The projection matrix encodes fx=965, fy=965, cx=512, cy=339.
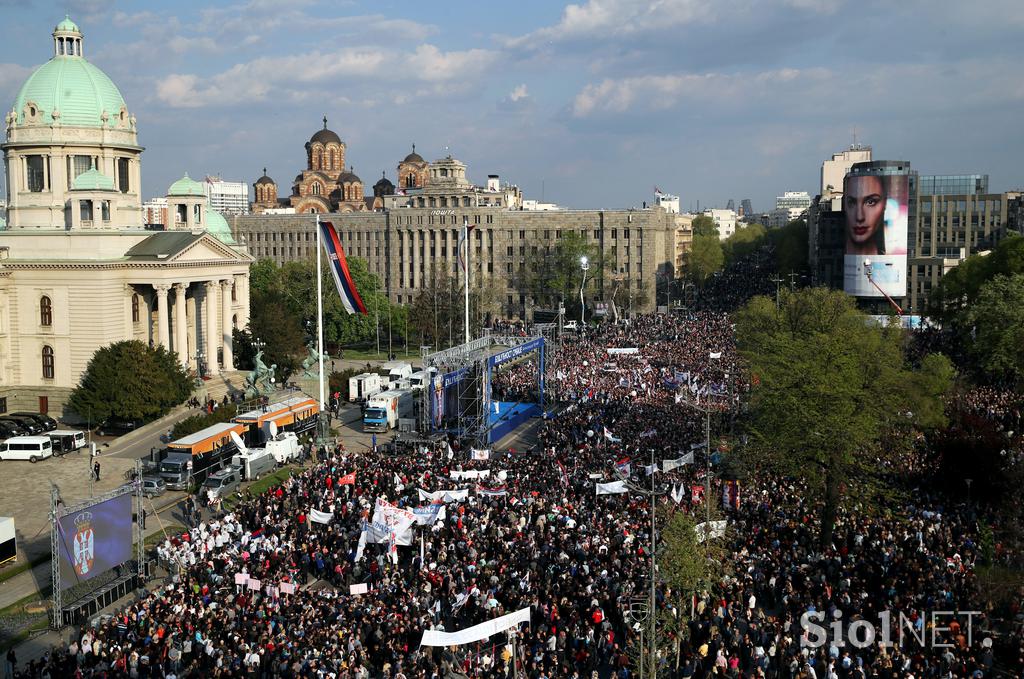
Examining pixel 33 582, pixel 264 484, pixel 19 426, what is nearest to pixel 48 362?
pixel 19 426

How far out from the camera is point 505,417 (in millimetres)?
49938

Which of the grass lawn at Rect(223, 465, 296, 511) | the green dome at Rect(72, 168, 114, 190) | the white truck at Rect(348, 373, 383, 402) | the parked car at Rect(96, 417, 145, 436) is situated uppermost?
the green dome at Rect(72, 168, 114, 190)

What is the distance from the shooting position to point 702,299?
134 m

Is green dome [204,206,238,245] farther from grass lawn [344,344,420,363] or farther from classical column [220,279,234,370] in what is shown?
grass lawn [344,344,420,363]

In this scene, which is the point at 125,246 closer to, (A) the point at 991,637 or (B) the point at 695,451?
(B) the point at 695,451

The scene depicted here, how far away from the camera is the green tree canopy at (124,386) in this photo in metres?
49.3

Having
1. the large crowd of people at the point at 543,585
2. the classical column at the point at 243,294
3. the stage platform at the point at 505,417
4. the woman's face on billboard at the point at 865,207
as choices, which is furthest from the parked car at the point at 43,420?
the woman's face on billboard at the point at 865,207

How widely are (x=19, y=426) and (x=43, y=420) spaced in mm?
1745

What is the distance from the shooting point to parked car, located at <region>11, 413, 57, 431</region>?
51.0 meters

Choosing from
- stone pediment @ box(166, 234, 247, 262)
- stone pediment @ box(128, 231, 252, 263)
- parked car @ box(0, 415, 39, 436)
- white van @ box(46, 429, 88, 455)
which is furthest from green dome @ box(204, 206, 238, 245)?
white van @ box(46, 429, 88, 455)

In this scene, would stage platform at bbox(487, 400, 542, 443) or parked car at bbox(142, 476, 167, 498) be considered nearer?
parked car at bbox(142, 476, 167, 498)

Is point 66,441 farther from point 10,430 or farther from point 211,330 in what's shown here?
point 211,330

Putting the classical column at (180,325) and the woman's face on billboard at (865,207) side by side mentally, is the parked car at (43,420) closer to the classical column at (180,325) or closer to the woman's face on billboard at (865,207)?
the classical column at (180,325)

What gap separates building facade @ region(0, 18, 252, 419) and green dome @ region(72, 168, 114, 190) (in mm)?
85
